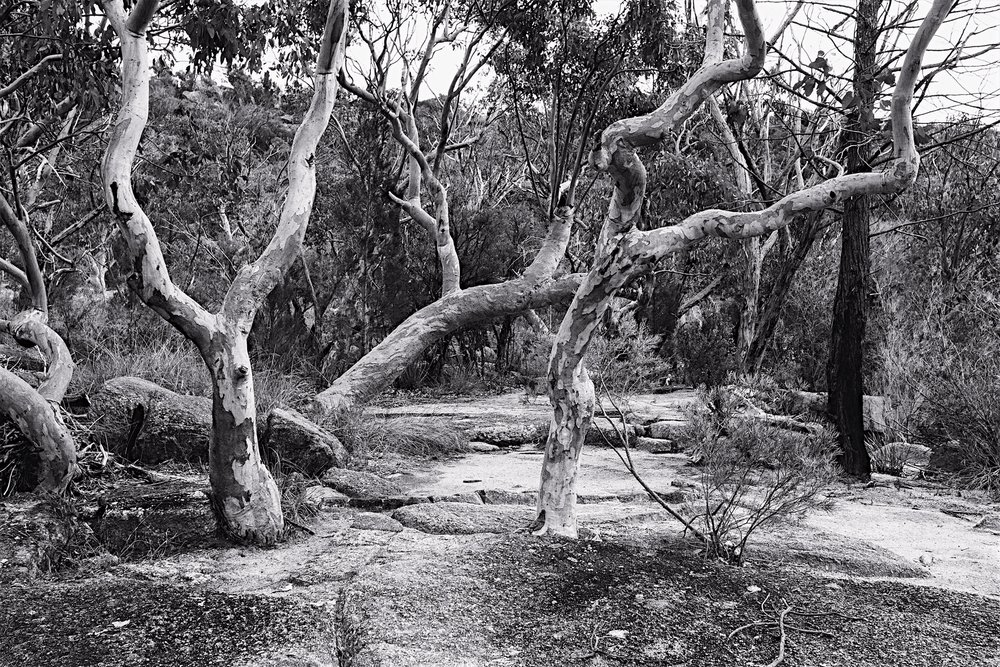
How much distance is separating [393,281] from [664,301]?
5010 mm

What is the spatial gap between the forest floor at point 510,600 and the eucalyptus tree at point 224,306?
0.84ft

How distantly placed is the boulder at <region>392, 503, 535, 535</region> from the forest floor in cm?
2

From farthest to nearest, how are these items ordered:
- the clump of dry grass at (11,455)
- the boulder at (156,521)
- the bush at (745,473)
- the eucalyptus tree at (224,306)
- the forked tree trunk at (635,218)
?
1. the clump of dry grass at (11,455)
2. the bush at (745,473)
3. the boulder at (156,521)
4. the forked tree trunk at (635,218)
5. the eucalyptus tree at (224,306)

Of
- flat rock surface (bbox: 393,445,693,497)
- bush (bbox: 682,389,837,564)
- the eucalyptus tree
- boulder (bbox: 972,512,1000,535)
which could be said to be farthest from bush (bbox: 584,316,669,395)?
the eucalyptus tree

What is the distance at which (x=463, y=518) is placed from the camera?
17.4 feet

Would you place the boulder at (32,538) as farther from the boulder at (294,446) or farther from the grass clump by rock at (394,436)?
the grass clump by rock at (394,436)

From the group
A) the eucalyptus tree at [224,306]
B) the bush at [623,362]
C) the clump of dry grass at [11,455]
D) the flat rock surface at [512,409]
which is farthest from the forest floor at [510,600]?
the flat rock surface at [512,409]

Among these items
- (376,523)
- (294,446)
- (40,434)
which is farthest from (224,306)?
(294,446)

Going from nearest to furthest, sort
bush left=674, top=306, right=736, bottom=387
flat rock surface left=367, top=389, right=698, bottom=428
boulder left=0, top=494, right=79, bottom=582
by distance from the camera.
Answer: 1. boulder left=0, top=494, right=79, bottom=582
2. flat rock surface left=367, top=389, right=698, bottom=428
3. bush left=674, top=306, right=736, bottom=387

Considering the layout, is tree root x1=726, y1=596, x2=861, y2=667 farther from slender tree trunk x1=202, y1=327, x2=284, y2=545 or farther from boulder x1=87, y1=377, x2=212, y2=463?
boulder x1=87, y1=377, x2=212, y2=463

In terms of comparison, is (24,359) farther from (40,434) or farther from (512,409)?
(512,409)

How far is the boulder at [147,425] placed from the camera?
652 centimetres

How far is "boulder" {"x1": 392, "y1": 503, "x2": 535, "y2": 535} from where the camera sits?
5.05m

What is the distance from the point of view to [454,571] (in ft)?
13.6
